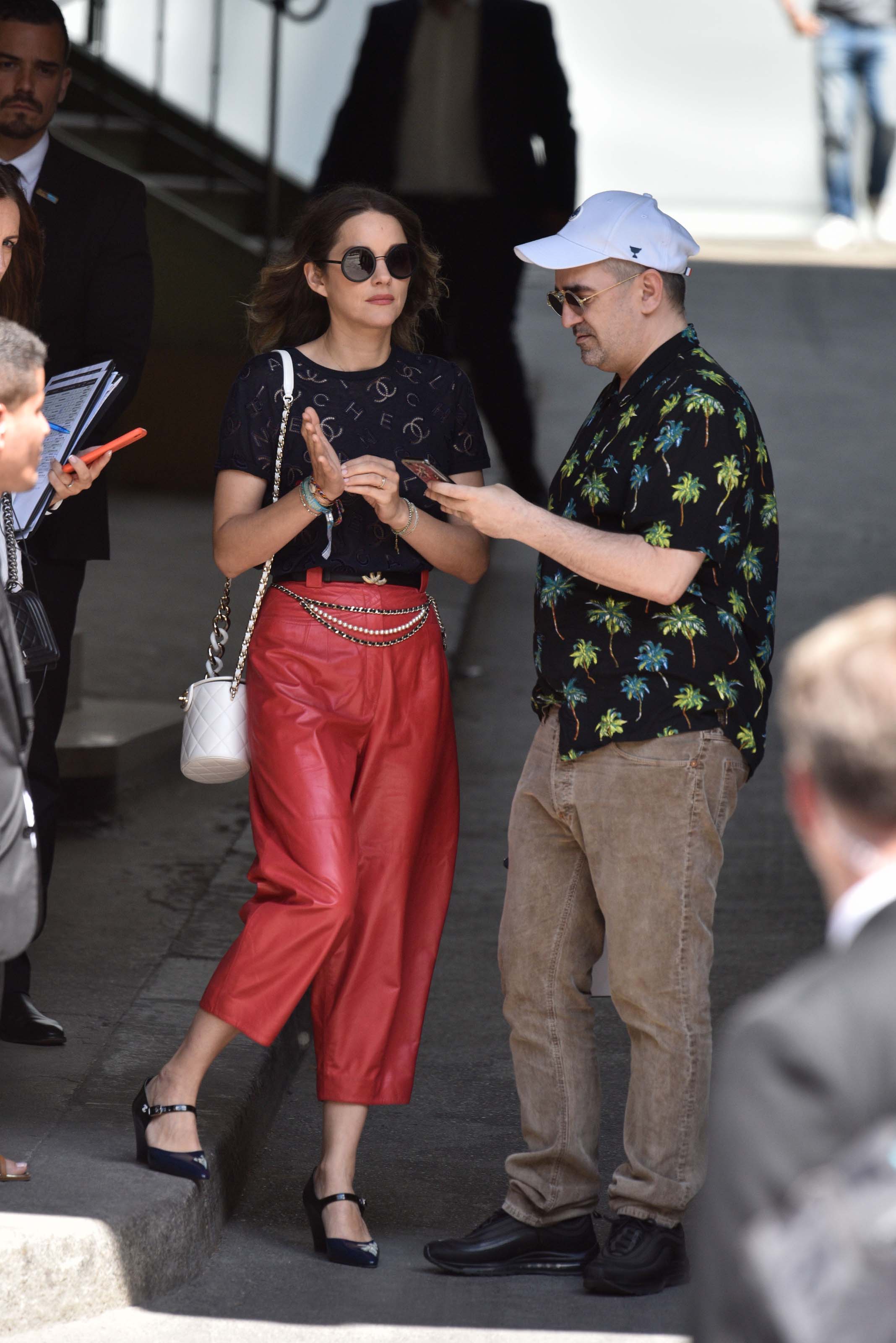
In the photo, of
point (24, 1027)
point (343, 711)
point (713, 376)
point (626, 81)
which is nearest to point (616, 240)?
point (713, 376)

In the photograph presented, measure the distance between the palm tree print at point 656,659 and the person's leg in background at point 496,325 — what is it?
217 inches

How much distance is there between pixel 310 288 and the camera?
138 inches

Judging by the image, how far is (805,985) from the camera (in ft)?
4.94

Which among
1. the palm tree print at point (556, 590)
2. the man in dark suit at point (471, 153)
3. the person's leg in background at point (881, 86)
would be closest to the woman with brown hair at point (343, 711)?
the palm tree print at point (556, 590)

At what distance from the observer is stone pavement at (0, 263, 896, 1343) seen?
10.5ft

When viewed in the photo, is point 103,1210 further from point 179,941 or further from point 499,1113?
point 179,941

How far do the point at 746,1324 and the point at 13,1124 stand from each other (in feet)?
7.71

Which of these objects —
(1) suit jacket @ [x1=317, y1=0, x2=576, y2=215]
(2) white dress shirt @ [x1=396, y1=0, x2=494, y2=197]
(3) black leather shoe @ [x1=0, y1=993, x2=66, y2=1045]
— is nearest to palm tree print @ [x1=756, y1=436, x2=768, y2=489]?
(3) black leather shoe @ [x1=0, y1=993, x2=66, y2=1045]

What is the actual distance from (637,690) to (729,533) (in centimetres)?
32

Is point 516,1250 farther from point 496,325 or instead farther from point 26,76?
point 496,325

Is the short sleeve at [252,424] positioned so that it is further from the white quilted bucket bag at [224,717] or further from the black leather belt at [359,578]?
the black leather belt at [359,578]

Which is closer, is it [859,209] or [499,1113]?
[499,1113]

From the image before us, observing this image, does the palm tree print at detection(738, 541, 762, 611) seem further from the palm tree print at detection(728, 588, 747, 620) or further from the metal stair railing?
the metal stair railing

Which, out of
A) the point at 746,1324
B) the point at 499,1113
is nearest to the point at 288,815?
the point at 499,1113
